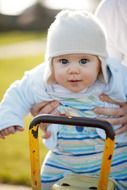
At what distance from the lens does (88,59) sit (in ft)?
10.8

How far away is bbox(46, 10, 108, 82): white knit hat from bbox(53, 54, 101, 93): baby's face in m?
0.04

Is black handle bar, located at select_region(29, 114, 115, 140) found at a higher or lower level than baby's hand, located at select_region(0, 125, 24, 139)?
lower

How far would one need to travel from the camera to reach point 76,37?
128 inches

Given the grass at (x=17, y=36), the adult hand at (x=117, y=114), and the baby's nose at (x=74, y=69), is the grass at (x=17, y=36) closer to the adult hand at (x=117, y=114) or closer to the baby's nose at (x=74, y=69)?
the adult hand at (x=117, y=114)

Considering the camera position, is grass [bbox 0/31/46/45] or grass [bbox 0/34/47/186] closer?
grass [bbox 0/34/47/186]

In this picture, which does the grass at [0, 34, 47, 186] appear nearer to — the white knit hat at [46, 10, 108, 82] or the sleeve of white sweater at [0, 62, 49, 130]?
the sleeve of white sweater at [0, 62, 49, 130]

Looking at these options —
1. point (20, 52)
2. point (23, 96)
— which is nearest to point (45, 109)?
point (23, 96)

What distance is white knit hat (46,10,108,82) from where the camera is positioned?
3252 mm

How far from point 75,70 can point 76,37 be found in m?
0.17

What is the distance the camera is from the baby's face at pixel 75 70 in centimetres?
326

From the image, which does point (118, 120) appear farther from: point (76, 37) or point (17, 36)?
point (17, 36)

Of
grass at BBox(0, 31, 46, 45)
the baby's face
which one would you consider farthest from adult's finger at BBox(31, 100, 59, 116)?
grass at BBox(0, 31, 46, 45)

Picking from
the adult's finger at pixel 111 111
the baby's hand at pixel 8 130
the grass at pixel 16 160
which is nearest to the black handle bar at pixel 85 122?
the baby's hand at pixel 8 130

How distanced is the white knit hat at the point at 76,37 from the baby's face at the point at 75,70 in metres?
0.04
